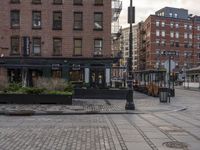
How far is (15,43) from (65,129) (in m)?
32.5

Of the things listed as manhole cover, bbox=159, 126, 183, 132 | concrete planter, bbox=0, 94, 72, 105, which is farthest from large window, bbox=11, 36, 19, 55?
manhole cover, bbox=159, 126, 183, 132

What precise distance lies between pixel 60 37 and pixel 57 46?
1047 millimetres

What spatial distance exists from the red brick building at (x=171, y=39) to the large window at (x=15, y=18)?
74.5 m

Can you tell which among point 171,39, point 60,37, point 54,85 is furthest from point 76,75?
point 171,39

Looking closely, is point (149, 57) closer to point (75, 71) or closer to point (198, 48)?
point (198, 48)

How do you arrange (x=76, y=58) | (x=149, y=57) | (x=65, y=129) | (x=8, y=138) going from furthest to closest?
1. (x=149, y=57)
2. (x=76, y=58)
3. (x=65, y=129)
4. (x=8, y=138)

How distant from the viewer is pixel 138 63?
140 meters

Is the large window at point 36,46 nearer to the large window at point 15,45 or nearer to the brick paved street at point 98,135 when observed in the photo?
the large window at point 15,45

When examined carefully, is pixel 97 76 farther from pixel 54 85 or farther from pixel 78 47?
pixel 54 85

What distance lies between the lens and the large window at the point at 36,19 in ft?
150

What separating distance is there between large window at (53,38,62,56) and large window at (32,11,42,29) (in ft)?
7.86

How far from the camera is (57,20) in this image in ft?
151

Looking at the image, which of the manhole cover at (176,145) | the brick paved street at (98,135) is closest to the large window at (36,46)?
the brick paved street at (98,135)

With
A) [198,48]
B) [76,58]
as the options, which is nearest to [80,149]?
[76,58]
